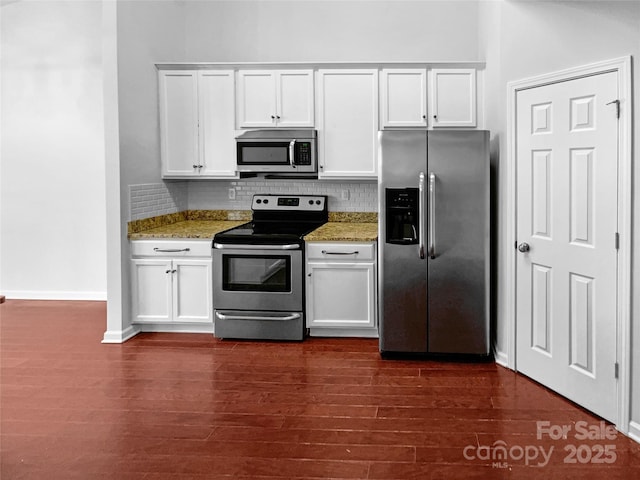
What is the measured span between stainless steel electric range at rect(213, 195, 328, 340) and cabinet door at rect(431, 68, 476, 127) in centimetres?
160

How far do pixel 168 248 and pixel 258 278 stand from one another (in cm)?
79

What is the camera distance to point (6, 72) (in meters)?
6.66

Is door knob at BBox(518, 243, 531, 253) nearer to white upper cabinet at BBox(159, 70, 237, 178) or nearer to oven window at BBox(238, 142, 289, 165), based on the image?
oven window at BBox(238, 142, 289, 165)

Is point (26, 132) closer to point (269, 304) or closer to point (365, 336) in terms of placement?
point (269, 304)

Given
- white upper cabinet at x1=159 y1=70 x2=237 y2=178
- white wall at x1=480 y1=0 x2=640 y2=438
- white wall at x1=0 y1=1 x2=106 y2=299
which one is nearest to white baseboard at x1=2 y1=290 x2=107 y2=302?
white wall at x1=0 y1=1 x2=106 y2=299

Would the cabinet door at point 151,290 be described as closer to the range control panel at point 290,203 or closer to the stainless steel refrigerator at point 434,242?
the range control panel at point 290,203

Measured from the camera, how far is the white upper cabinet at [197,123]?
577 centimetres

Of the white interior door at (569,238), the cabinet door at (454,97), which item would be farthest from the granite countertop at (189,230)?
the white interior door at (569,238)

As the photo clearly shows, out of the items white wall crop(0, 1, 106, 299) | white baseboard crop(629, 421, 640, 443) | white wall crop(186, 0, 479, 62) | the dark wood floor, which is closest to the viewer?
the dark wood floor

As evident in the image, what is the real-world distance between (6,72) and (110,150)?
93.6 inches

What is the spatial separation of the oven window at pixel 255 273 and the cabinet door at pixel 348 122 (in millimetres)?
1008

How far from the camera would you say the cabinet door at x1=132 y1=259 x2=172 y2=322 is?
17.6 feet

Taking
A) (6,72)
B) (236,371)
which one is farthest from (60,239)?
(236,371)

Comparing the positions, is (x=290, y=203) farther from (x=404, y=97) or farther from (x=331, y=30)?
(x=331, y=30)
